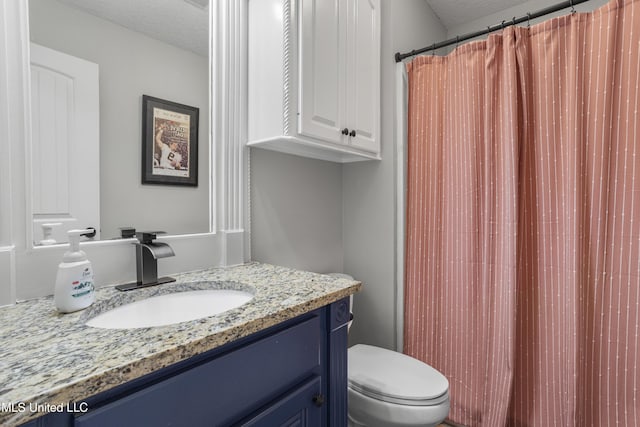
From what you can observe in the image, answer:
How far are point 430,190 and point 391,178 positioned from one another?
217mm

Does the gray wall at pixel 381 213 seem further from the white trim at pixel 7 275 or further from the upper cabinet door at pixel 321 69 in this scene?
the white trim at pixel 7 275

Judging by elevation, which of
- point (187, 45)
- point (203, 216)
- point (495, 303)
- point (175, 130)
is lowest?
point (495, 303)

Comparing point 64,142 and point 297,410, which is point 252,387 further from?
point 64,142

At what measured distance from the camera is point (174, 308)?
927mm

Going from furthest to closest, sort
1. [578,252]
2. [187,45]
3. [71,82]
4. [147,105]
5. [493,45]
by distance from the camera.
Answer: [493,45] → [578,252] → [187,45] → [147,105] → [71,82]

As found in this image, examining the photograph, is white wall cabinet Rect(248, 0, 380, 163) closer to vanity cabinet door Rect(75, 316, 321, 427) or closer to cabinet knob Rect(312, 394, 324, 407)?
vanity cabinet door Rect(75, 316, 321, 427)

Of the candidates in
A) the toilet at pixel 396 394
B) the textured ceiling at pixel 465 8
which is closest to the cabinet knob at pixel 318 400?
the toilet at pixel 396 394

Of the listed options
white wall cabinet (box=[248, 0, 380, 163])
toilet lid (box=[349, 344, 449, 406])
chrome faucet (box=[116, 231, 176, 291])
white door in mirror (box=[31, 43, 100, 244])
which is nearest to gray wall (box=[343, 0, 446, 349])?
white wall cabinet (box=[248, 0, 380, 163])

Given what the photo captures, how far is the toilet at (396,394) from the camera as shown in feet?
3.62

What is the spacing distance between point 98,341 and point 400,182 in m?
1.47

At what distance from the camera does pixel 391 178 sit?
1.70 m

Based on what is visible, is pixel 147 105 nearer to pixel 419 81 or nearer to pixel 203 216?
pixel 203 216

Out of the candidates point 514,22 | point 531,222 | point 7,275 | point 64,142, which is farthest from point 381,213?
point 7,275

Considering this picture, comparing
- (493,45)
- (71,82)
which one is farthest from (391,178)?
(71,82)
